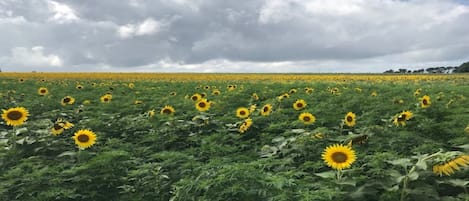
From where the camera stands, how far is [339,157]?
12.5ft

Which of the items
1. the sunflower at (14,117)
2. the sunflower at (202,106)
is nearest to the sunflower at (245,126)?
the sunflower at (202,106)

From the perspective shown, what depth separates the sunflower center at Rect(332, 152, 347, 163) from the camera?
3.78m

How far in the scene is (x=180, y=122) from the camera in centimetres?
695

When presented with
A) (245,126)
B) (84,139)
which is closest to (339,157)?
(245,126)

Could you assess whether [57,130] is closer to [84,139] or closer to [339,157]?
[84,139]

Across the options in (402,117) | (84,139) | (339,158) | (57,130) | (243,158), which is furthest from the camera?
(57,130)

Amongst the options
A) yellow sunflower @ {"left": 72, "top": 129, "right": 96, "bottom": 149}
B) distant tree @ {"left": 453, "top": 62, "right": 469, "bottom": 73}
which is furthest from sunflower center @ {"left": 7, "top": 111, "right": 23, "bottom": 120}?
distant tree @ {"left": 453, "top": 62, "right": 469, "bottom": 73}

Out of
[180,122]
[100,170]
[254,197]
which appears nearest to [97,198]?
[100,170]

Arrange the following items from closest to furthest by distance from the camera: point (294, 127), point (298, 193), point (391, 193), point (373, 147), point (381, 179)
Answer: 1. point (298, 193)
2. point (391, 193)
3. point (381, 179)
4. point (373, 147)
5. point (294, 127)

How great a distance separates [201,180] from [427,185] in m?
1.67

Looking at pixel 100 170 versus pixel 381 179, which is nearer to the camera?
pixel 381 179

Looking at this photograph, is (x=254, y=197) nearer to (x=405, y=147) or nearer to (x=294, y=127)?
(x=405, y=147)

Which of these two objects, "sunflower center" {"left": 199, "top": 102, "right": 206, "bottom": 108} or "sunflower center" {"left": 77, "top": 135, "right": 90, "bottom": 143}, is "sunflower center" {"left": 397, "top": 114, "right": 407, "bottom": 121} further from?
"sunflower center" {"left": 77, "top": 135, "right": 90, "bottom": 143}

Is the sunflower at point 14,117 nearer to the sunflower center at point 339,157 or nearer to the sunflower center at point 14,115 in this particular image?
the sunflower center at point 14,115
